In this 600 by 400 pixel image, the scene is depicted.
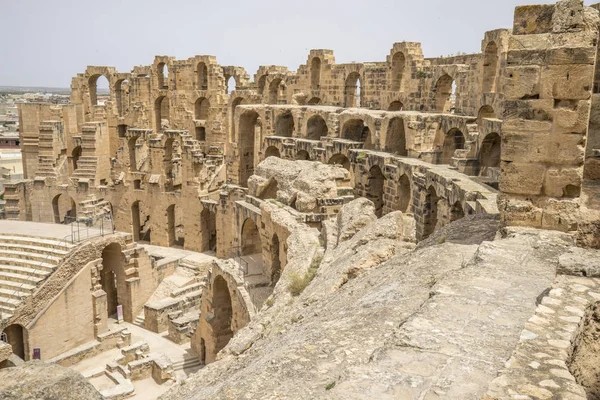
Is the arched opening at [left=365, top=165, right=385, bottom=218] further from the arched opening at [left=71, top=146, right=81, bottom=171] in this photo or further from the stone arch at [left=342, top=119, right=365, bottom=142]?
the arched opening at [left=71, top=146, right=81, bottom=171]

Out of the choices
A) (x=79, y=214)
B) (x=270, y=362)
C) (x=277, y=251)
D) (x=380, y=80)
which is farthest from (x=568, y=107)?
(x=79, y=214)

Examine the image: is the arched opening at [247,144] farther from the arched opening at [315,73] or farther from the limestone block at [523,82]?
the limestone block at [523,82]

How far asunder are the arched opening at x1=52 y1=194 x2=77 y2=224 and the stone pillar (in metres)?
26.7

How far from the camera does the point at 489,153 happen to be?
16391 mm

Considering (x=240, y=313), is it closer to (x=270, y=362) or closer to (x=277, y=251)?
(x=277, y=251)

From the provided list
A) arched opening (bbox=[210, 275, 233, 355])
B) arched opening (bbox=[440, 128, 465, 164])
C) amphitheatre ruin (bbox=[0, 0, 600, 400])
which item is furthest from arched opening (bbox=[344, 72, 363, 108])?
arched opening (bbox=[210, 275, 233, 355])

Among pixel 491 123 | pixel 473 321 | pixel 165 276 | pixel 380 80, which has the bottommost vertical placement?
pixel 165 276

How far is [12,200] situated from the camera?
93.2ft

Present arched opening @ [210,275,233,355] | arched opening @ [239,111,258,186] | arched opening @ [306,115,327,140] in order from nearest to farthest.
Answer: arched opening @ [210,275,233,355], arched opening @ [306,115,327,140], arched opening @ [239,111,258,186]

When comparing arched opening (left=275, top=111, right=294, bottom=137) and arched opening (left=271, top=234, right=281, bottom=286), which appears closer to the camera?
arched opening (left=271, top=234, right=281, bottom=286)

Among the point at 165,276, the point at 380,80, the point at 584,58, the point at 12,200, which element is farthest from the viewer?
the point at 12,200

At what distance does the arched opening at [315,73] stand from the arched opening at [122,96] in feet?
46.0

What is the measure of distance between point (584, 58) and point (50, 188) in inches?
1112

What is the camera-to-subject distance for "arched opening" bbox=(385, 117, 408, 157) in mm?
20594
